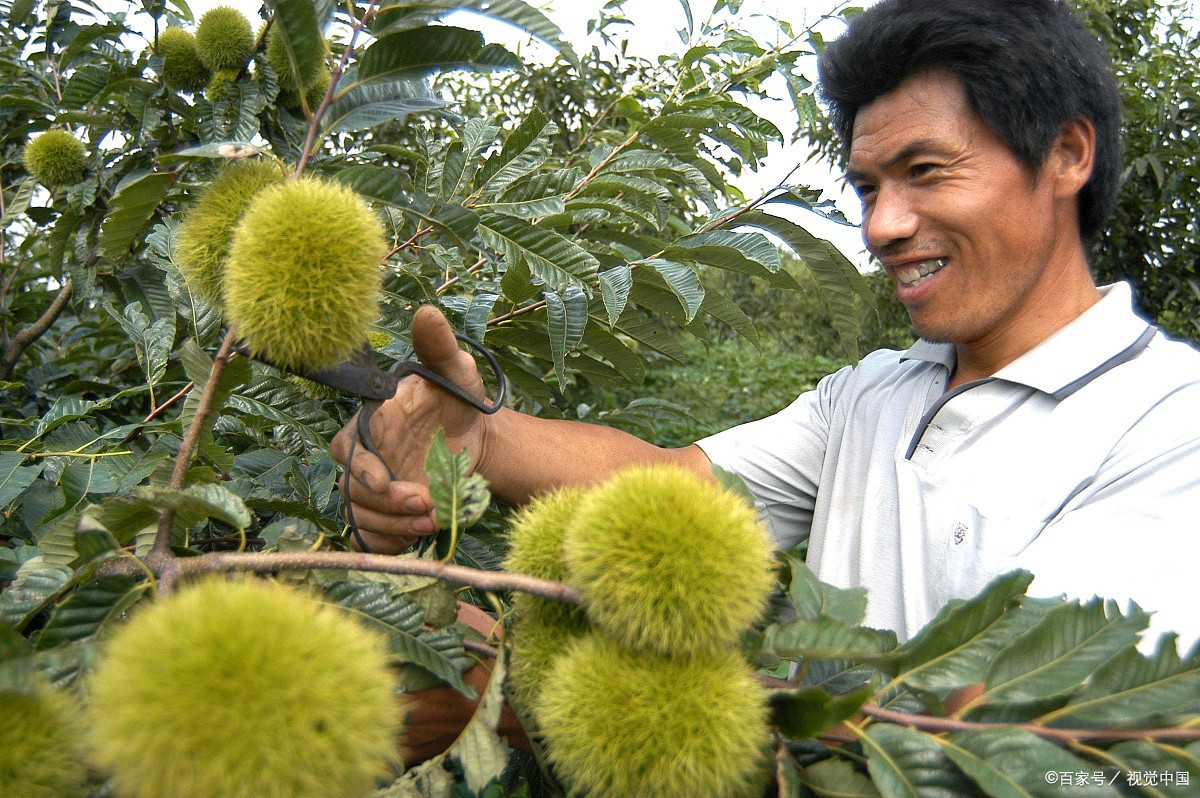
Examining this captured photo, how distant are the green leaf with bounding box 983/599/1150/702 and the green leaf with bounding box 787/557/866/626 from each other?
14 cm

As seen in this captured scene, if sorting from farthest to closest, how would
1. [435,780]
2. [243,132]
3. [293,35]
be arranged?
[243,132], [293,35], [435,780]

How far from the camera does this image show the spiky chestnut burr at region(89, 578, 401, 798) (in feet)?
1.74

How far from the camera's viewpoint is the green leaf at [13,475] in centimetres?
118

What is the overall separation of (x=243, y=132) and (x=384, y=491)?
0.76m

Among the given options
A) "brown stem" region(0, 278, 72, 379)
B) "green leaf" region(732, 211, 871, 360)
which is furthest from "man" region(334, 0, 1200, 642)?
"brown stem" region(0, 278, 72, 379)

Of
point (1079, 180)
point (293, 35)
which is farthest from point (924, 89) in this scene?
point (293, 35)

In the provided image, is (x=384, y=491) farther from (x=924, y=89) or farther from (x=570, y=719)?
(x=924, y=89)

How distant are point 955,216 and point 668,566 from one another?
1.34m

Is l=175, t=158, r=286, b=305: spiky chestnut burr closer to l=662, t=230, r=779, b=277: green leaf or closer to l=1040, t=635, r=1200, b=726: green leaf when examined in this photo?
l=662, t=230, r=779, b=277: green leaf

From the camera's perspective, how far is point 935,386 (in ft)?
6.27

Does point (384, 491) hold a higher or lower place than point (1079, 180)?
lower

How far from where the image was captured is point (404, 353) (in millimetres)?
1463

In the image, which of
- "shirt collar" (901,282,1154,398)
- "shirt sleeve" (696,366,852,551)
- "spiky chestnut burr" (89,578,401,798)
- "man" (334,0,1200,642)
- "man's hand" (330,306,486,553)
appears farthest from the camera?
"shirt sleeve" (696,366,852,551)

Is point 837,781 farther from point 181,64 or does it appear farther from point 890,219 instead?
point 181,64
